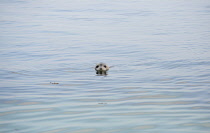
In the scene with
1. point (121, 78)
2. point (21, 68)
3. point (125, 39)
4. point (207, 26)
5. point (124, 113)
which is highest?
point (207, 26)

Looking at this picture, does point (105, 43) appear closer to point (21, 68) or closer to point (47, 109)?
point (21, 68)

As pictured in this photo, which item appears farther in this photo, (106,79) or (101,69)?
(101,69)

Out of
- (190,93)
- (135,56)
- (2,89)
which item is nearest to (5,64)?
(2,89)

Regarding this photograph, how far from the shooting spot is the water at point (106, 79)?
344 inches

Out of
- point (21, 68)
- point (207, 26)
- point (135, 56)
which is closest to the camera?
point (21, 68)

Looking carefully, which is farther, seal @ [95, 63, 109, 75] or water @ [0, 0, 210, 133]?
seal @ [95, 63, 109, 75]

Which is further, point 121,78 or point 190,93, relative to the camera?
point 121,78

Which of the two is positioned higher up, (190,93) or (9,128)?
(190,93)

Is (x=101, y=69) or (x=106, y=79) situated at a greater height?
(x=101, y=69)

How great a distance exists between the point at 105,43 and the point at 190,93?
38.5 ft

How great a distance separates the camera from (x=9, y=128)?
837cm

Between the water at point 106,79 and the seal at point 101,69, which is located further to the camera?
the seal at point 101,69

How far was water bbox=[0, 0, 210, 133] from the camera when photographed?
8.73 m

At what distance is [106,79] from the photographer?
46.1ft
